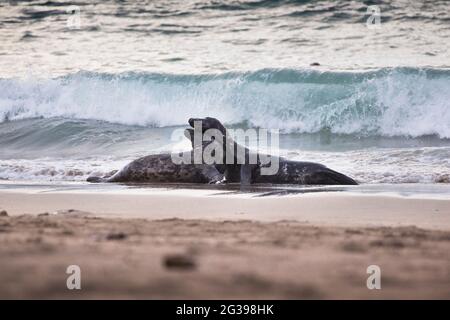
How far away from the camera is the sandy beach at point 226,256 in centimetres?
264

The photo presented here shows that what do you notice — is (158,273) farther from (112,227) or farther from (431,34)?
(431,34)

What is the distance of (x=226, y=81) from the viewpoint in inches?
757

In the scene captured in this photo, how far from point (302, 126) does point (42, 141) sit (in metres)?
5.54

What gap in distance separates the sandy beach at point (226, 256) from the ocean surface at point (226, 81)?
17.0ft

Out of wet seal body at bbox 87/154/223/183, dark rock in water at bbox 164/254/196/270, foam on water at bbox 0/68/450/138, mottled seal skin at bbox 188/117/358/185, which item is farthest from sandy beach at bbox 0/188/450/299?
foam on water at bbox 0/68/450/138

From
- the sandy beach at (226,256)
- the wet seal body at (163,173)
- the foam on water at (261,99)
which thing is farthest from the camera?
the foam on water at (261,99)

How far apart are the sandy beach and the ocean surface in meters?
5.18

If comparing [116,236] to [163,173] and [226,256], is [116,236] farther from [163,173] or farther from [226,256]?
[163,173]

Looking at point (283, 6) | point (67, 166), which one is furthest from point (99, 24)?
point (67, 166)

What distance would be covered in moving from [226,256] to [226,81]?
16.1 metres

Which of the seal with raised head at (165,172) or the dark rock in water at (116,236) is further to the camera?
the seal with raised head at (165,172)

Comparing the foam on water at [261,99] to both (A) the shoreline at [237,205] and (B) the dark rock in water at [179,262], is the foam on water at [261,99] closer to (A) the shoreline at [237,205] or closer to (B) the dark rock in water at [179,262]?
(A) the shoreline at [237,205]

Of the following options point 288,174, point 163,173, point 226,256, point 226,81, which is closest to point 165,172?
point 163,173

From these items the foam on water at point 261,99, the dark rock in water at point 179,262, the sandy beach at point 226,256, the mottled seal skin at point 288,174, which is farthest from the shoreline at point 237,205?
the foam on water at point 261,99
